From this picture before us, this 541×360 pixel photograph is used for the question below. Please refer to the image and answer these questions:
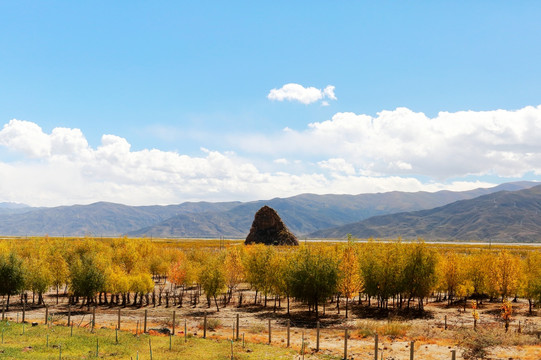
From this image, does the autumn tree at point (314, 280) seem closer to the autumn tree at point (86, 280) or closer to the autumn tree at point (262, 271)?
the autumn tree at point (262, 271)

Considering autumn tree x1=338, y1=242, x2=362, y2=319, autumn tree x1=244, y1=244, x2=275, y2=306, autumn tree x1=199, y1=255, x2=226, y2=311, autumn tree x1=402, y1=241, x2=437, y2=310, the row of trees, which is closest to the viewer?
the row of trees

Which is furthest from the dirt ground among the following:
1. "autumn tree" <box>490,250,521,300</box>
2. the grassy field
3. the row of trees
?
"autumn tree" <box>490,250,521,300</box>

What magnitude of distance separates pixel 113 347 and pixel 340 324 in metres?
35.8

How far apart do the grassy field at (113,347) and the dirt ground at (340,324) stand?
9.94ft

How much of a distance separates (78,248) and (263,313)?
220 ft

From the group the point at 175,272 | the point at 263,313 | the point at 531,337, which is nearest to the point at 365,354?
the point at 531,337

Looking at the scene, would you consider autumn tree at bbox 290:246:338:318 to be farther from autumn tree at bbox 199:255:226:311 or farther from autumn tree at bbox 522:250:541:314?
autumn tree at bbox 522:250:541:314

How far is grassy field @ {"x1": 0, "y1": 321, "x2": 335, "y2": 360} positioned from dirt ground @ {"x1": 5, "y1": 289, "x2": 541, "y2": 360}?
9.94 feet

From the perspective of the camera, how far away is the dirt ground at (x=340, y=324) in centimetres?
3984

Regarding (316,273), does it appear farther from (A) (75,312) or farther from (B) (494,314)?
(A) (75,312)

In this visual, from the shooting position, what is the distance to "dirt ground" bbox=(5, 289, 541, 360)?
1569 inches

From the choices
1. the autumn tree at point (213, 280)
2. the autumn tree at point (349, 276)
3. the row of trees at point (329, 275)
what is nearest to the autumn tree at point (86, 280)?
the row of trees at point (329, 275)

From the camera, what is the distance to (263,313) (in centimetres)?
6981

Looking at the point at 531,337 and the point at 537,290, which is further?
the point at 537,290
